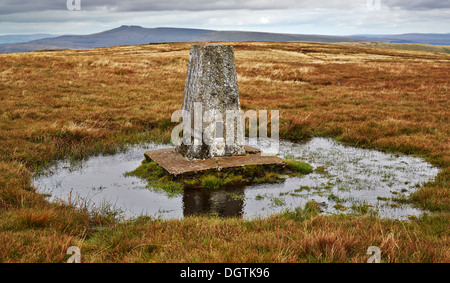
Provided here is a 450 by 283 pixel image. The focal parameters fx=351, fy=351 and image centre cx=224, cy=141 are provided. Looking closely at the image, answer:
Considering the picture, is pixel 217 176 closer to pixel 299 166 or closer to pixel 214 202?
pixel 214 202

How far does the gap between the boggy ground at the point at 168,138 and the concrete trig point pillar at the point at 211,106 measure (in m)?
2.93

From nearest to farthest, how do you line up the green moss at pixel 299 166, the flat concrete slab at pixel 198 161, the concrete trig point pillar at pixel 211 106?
the flat concrete slab at pixel 198 161 → the concrete trig point pillar at pixel 211 106 → the green moss at pixel 299 166

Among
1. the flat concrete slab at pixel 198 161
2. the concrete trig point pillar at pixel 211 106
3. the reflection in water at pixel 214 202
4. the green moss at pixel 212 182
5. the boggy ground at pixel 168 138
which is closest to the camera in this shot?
the boggy ground at pixel 168 138

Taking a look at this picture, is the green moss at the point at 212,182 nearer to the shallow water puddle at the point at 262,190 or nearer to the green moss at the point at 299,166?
the shallow water puddle at the point at 262,190

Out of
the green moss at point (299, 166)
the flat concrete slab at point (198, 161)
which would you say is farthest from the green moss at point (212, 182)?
the green moss at point (299, 166)

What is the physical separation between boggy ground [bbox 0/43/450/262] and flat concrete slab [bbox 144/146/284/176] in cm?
202

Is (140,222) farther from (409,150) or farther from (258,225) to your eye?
(409,150)

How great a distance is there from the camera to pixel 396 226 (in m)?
4.85

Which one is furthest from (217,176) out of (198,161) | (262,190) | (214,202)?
(214,202)

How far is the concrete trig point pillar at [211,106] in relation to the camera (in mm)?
8595

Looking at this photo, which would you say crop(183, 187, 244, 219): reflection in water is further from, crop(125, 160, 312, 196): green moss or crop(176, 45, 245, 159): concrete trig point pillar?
crop(176, 45, 245, 159): concrete trig point pillar

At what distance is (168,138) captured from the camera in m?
11.6

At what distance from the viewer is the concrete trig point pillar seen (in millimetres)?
8595

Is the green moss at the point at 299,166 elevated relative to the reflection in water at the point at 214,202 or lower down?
elevated
